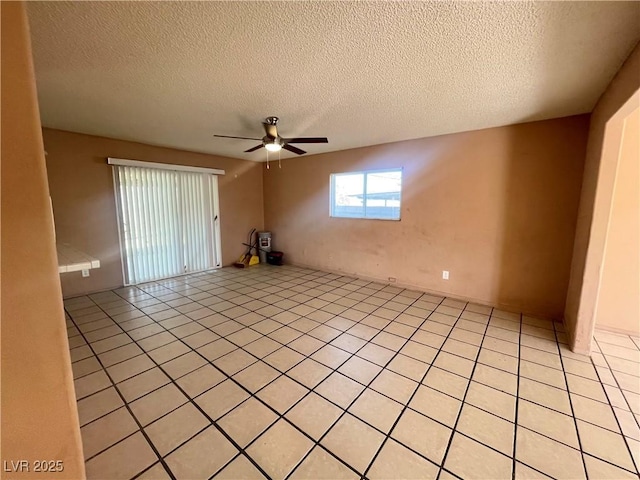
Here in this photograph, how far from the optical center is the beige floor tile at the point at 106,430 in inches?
54.9

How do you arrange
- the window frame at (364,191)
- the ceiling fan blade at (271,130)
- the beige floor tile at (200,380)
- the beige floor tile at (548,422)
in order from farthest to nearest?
the window frame at (364,191) → the ceiling fan blade at (271,130) → the beige floor tile at (200,380) → the beige floor tile at (548,422)

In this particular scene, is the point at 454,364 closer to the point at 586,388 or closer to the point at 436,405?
the point at 436,405

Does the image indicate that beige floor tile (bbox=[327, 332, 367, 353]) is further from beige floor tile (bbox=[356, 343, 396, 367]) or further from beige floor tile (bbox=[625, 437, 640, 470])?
beige floor tile (bbox=[625, 437, 640, 470])

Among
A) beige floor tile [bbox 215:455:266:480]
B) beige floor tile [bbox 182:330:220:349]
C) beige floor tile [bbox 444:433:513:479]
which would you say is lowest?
beige floor tile [bbox 215:455:266:480]

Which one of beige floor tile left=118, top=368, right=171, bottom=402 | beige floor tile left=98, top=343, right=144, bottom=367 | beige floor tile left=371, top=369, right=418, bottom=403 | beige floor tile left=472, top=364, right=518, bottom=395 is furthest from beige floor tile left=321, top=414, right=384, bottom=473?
beige floor tile left=98, top=343, right=144, bottom=367

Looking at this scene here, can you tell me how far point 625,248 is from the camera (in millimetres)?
2549

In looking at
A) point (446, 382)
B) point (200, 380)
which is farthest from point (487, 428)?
point (200, 380)

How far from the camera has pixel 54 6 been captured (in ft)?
4.24

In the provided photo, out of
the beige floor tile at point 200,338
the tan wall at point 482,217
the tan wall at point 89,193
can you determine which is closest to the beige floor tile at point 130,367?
the beige floor tile at point 200,338

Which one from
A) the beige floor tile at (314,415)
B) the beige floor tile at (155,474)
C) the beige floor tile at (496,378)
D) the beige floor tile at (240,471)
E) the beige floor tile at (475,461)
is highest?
the beige floor tile at (496,378)

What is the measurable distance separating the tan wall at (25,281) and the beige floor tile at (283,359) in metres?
1.37

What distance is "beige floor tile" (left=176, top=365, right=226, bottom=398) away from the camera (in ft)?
5.97

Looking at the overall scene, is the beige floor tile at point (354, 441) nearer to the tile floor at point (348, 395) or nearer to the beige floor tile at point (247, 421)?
the tile floor at point (348, 395)

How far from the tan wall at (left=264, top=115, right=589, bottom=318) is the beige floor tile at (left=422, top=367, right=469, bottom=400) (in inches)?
70.9
